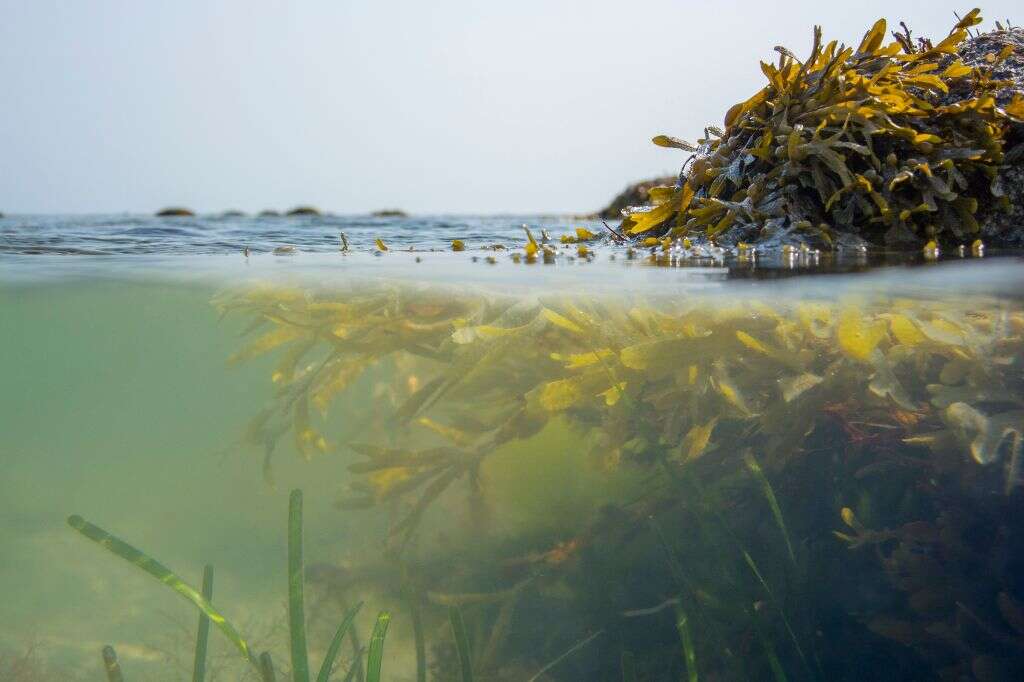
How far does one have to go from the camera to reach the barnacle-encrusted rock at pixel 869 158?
3.55 metres

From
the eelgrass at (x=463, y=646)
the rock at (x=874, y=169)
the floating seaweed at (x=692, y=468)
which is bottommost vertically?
the eelgrass at (x=463, y=646)

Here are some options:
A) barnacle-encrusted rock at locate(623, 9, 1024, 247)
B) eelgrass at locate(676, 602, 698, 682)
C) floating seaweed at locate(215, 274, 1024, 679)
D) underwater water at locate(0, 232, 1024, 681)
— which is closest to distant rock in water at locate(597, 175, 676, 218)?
barnacle-encrusted rock at locate(623, 9, 1024, 247)

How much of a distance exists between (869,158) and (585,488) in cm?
216

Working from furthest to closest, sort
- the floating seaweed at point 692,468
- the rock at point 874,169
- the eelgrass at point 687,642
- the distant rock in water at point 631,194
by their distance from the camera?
the distant rock in water at point 631,194 → the rock at point 874,169 → the floating seaweed at point 692,468 → the eelgrass at point 687,642

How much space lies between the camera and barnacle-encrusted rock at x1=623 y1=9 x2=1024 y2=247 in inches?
140

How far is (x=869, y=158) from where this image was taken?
3.61 metres

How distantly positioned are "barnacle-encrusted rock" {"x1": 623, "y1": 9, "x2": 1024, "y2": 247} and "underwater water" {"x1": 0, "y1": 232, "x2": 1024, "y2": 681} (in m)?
0.47

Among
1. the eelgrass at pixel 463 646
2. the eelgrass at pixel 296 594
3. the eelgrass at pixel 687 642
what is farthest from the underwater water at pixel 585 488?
the eelgrass at pixel 296 594

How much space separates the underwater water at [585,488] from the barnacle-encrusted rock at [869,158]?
47 cm

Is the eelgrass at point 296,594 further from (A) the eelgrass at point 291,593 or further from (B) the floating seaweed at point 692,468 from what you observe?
(B) the floating seaweed at point 692,468

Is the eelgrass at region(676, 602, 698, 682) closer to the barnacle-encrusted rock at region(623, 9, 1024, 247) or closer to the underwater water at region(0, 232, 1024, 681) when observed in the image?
the underwater water at region(0, 232, 1024, 681)

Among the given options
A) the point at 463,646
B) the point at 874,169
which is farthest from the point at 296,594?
the point at 874,169

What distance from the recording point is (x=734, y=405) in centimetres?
244

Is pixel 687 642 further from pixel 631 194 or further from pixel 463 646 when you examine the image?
pixel 631 194
